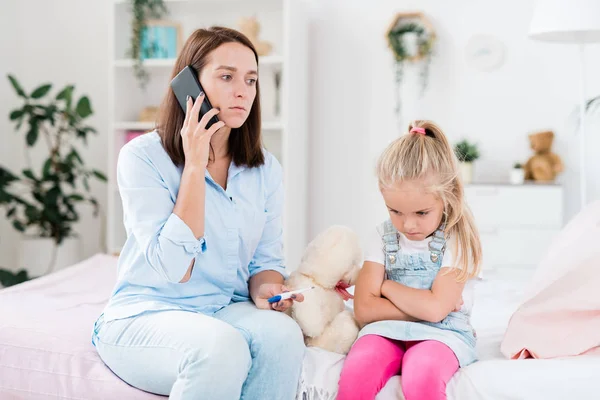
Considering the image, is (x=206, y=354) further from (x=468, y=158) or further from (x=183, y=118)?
(x=468, y=158)

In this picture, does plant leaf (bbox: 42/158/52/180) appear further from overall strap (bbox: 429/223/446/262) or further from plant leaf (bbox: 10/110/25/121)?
overall strap (bbox: 429/223/446/262)

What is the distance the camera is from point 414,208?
59.8 inches

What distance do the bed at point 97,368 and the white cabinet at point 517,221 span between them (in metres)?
1.53

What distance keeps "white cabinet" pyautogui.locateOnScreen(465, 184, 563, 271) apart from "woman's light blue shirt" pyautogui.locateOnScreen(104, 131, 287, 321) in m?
1.99

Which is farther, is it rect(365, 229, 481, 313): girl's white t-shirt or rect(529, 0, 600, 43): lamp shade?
rect(529, 0, 600, 43): lamp shade

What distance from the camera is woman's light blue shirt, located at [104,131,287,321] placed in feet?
4.80

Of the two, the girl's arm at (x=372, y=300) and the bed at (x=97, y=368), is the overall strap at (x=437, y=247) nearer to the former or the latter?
the girl's arm at (x=372, y=300)

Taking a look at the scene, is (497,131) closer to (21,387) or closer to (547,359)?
(547,359)

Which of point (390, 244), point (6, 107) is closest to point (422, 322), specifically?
point (390, 244)

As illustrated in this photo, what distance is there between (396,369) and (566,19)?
6.72 ft

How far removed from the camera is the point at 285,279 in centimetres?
175

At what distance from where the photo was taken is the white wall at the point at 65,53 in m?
4.27

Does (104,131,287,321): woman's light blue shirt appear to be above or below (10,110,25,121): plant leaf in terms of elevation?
below

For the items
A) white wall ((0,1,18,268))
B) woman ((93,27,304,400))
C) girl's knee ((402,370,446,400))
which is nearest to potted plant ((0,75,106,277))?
white wall ((0,1,18,268))
